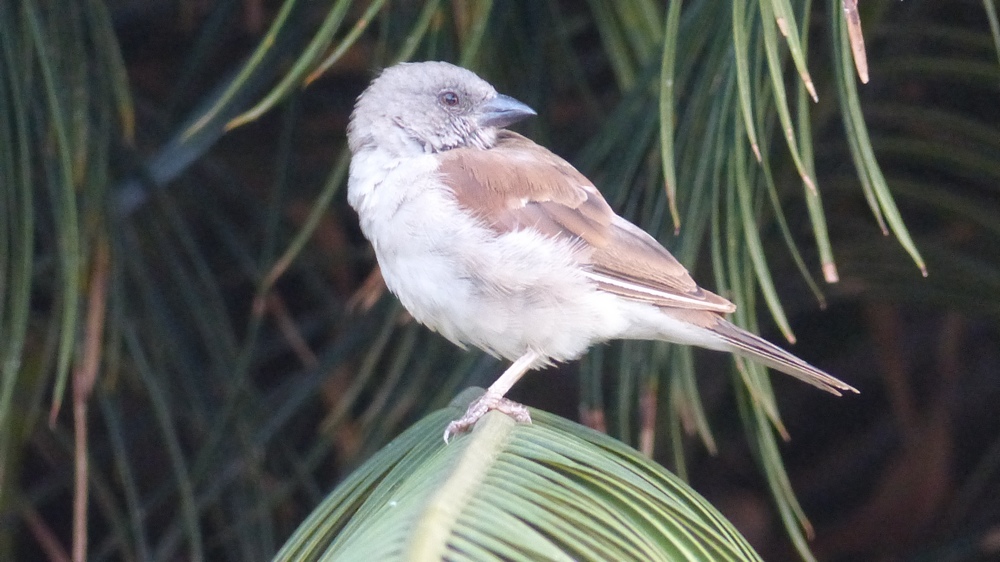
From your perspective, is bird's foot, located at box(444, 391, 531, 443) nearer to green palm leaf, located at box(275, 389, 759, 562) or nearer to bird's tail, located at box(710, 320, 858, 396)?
green palm leaf, located at box(275, 389, 759, 562)

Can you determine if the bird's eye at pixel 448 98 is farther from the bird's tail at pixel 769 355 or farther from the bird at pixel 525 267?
the bird's tail at pixel 769 355

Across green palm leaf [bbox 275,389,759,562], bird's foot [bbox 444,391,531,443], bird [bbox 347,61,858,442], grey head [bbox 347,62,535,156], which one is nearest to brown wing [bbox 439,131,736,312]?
bird [bbox 347,61,858,442]

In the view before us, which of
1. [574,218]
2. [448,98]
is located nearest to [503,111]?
[448,98]

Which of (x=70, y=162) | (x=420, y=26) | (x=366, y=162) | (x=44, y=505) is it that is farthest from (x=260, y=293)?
(x=44, y=505)

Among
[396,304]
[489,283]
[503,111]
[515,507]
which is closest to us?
[515,507]

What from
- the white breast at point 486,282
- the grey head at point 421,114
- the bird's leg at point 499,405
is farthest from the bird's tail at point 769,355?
the grey head at point 421,114

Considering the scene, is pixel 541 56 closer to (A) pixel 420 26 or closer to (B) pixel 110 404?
(A) pixel 420 26

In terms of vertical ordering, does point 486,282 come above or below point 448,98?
below

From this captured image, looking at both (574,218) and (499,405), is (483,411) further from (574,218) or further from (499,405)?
(574,218)
